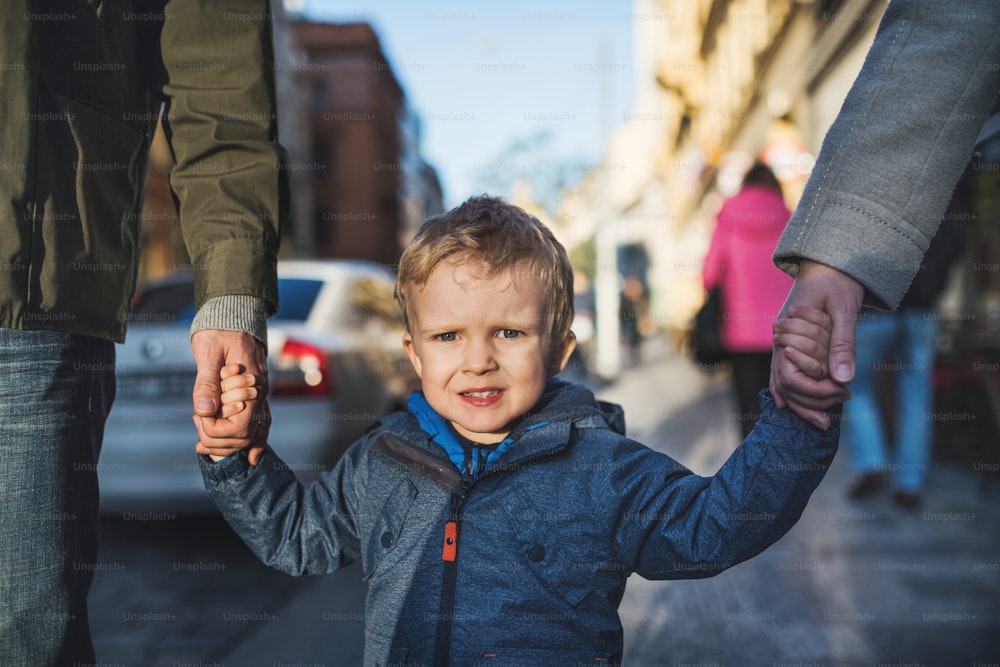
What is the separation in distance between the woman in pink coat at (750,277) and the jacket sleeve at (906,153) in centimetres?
275

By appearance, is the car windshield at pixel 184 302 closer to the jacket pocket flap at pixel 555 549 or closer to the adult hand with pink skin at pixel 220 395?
the adult hand with pink skin at pixel 220 395

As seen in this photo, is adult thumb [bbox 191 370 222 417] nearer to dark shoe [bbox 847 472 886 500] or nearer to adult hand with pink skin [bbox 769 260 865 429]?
adult hand with pink skin [bbox 769 260 865 429]

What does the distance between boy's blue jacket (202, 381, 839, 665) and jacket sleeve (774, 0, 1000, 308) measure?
385mm

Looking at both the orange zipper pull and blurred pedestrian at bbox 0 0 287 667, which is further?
the orange zipper pull

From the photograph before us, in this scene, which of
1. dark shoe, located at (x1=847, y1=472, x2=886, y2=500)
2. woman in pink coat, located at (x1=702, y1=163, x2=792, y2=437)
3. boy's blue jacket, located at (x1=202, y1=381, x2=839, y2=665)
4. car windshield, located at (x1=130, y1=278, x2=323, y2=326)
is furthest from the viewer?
dark shoe, located at (x1=847, y1=472, x2=886, y2=500)

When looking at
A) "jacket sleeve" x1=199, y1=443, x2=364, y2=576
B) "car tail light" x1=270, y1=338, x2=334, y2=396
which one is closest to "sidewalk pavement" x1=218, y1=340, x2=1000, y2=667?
"car tail light" x1=270, y1=338, x2=334, y2=396

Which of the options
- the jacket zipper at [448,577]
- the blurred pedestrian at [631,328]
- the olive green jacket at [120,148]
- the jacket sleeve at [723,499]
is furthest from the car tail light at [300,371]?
the blurred pedestrian at [631,328]

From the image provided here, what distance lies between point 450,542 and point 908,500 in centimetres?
402

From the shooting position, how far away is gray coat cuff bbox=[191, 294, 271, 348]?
1.63m

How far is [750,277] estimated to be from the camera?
426 cm

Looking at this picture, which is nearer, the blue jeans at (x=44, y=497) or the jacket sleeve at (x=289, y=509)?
the blue jeans at (x=44, y=497)

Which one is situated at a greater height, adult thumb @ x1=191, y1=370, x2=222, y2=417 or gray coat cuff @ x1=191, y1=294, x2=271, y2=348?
gray coat cuff @ x1=191, y1=294, x2=271, y2=348

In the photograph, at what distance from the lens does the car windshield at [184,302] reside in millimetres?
4574

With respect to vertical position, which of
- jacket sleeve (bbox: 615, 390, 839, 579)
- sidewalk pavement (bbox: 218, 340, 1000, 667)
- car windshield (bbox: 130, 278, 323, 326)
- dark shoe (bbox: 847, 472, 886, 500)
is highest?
jacket sleeve (bbox: 615, 390, 839, 579)
